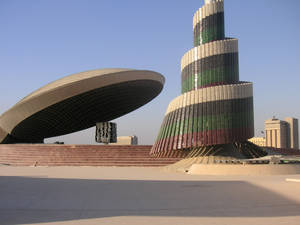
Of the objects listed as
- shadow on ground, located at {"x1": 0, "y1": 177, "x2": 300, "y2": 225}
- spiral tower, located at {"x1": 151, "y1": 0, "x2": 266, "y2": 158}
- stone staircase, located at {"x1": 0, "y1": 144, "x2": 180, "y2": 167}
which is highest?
spiral tower, located at {"x1": 151, "y1": 0, "x2": 266, "y2": 158}

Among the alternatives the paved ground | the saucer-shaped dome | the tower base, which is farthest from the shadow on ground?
the saucer-shaped dome

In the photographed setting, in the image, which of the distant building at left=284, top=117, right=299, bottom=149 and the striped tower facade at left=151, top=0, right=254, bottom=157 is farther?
the distant building at left=284, top=117, right=299, bottom=149

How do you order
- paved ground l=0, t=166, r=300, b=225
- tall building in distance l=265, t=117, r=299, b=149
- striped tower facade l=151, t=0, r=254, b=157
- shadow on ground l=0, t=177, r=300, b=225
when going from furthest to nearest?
tall building in distance l=265, t=117, r=299, b=149 → striped tower facade l=151, t=0, r=254, b=157 → shadow on ground l=0, t=177, r=300, b=225 → paved ground l=0, t=166, r=300, b=225

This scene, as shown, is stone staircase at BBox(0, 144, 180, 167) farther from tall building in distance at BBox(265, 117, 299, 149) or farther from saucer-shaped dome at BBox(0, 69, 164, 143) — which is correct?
tall building in distance at BBox(265, 117, 299, 149)

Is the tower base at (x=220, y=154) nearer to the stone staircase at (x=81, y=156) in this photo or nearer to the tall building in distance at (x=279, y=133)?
the stone staircase at (x=81, y=156)

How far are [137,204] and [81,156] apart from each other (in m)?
33.0

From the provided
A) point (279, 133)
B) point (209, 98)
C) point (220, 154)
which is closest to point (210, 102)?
point (209, 98)

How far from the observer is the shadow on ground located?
8758mm

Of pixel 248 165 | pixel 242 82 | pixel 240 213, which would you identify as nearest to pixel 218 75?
pixel 242 82

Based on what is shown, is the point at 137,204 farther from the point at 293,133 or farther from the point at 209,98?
the point at 293,133

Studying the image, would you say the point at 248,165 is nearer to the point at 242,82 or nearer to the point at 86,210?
the point at 242,82

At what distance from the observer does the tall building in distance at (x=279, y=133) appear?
11551 centimetres

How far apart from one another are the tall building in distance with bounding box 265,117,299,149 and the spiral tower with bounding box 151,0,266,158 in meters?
87.4

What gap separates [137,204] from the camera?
33.9 feet
